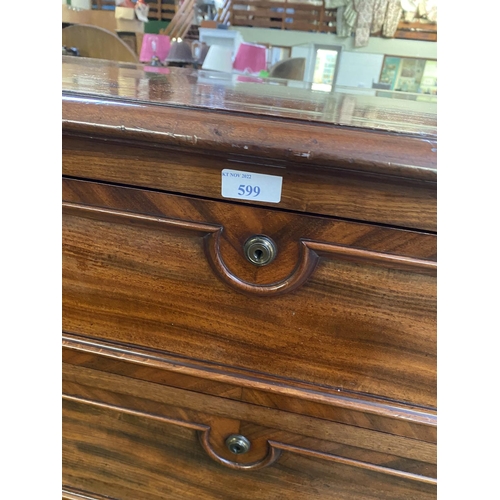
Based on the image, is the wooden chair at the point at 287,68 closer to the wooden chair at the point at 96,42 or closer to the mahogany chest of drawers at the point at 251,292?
the wooden chair at the point at 96,42

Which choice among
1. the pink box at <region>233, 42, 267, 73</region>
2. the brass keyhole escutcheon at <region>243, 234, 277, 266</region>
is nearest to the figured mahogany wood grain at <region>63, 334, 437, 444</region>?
the brass keyhole escutcheon at <region>243, 234, 277, 266</region>

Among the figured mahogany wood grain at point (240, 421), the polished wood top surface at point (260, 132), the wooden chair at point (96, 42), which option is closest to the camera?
the polished wood top surface at point (260, 132)

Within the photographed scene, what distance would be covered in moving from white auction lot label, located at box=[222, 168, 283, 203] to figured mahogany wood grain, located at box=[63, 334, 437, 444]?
17cm

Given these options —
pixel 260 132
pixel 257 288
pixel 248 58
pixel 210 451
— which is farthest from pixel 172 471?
pixel 248 58

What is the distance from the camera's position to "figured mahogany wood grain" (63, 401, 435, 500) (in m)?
0.39

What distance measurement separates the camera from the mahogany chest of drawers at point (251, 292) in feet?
0.87

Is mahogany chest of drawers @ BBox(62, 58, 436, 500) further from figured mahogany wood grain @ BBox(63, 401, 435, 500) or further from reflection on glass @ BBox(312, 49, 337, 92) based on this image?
reflection on glass @ BBox(312, 49, 337, 92)

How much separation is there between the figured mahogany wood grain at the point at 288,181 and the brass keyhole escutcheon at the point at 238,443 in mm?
256

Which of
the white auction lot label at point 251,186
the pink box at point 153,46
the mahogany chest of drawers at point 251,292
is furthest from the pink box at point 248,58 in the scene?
the white auction lot label at point 251,186

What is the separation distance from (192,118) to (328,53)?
126 centimetres

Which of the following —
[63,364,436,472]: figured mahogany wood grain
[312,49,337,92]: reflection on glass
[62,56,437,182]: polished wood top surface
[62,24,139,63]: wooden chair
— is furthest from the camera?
[312,49,337,92]: reflection on glass

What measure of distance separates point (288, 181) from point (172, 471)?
0.36 meters

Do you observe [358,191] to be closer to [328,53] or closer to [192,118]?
[192,118]

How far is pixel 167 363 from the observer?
1.19 ft
